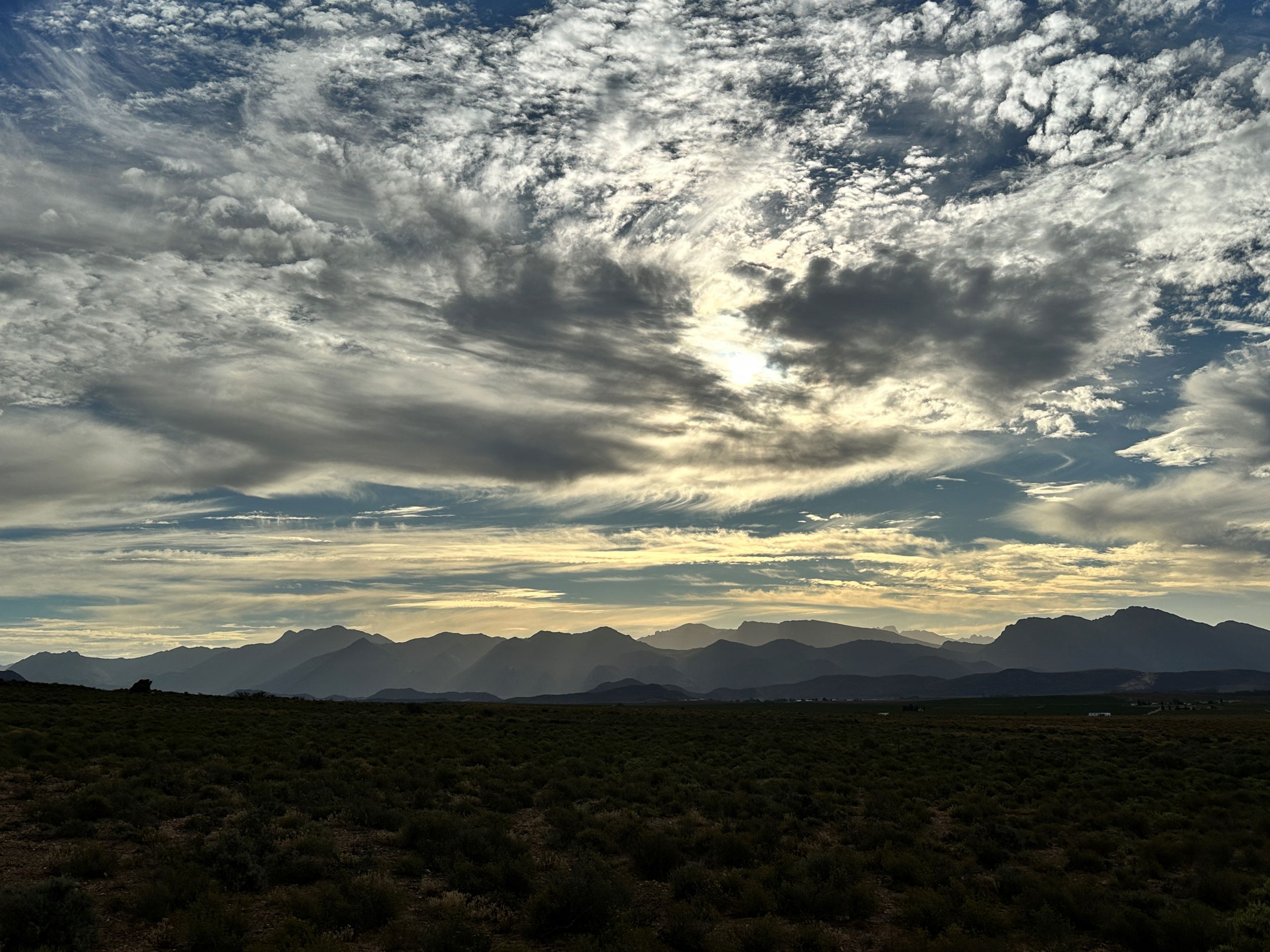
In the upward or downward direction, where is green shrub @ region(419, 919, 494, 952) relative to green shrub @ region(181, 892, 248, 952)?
downward

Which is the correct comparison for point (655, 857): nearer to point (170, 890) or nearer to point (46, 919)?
point (170, 890)

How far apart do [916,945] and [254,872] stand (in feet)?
38.3

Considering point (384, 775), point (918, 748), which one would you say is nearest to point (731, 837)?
point (384, 775)

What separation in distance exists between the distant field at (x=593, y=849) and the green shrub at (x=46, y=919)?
34 mm

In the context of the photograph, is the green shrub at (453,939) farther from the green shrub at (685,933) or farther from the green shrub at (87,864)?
the green shrub at (87,864)

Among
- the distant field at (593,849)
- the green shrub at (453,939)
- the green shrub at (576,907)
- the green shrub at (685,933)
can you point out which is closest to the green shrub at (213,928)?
the distant field at (593,849)

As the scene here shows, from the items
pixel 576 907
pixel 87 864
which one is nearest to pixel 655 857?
pixel 576 907

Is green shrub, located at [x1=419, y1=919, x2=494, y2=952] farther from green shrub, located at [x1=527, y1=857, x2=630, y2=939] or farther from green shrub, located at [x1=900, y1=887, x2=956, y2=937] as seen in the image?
green shrub, located at [x1=900, y1=887, x2=956, y2=937]

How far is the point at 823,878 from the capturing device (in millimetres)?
15148

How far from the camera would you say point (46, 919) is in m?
10.3

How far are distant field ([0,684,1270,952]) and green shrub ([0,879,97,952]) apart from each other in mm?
34

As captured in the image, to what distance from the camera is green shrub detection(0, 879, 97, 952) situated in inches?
394

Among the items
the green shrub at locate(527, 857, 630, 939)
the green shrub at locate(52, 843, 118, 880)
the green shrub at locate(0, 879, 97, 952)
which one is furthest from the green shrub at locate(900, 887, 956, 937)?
the green shrub at locate(52, 843, 118, 880)

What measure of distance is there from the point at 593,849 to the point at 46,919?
10627mm
